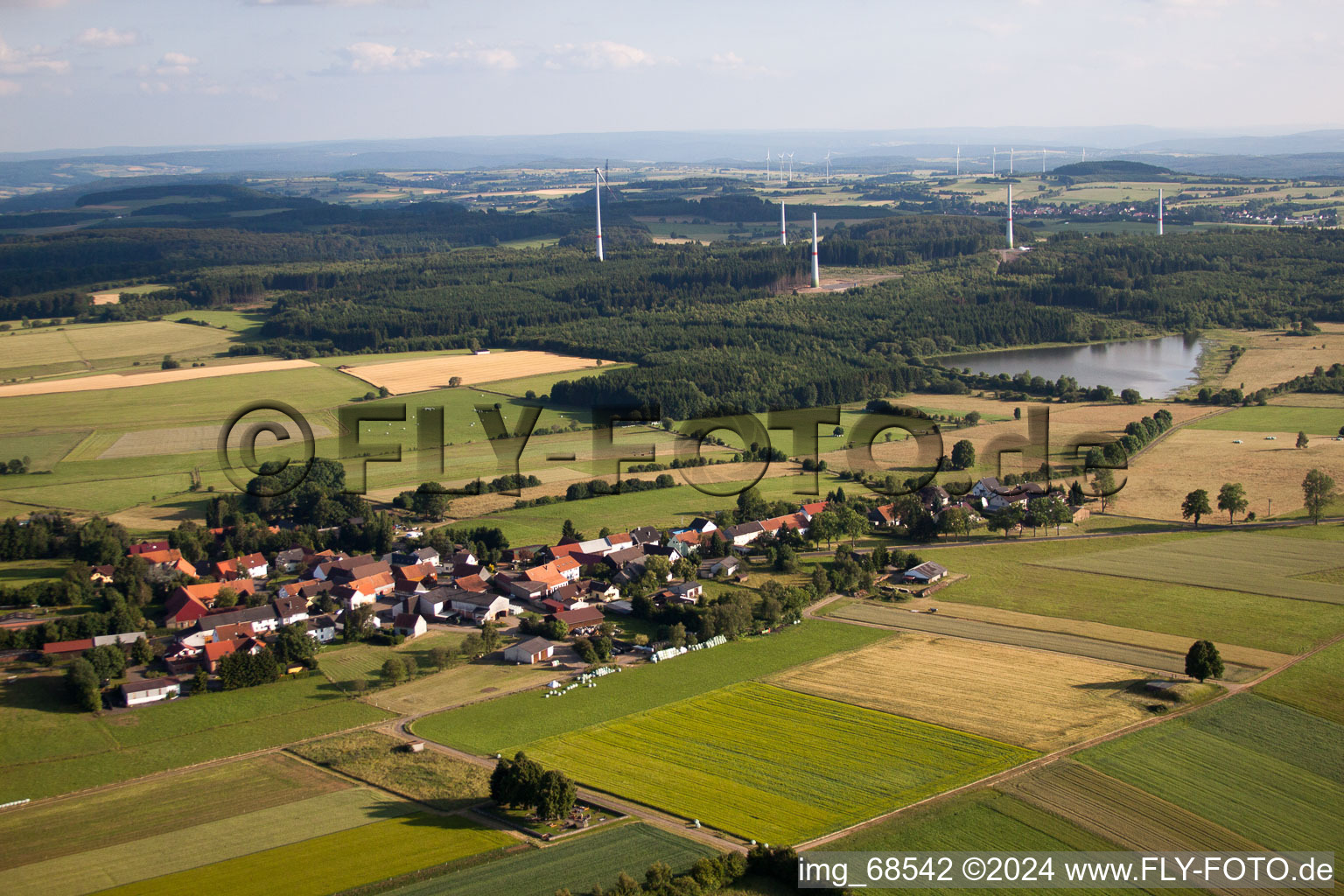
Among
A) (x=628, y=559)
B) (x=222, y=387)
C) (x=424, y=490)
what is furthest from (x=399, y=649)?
(x=222, y=387)

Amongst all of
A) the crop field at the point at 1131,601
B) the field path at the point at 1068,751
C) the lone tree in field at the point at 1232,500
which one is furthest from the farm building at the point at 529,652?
the lone tree in field at the point at 1232,500

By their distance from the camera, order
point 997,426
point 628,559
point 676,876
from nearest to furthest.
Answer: point 676,876 → point 628,559 → point 997,426

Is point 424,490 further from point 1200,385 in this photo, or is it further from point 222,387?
point 1200,385

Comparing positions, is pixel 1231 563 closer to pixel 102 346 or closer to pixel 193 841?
pixel 193 841

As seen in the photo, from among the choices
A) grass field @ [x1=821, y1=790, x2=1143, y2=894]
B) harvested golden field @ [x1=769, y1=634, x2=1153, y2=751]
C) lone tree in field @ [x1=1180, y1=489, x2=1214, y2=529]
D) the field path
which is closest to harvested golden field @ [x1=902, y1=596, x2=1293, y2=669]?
the field path

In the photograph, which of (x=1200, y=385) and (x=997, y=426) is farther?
(x=1200, y=385)

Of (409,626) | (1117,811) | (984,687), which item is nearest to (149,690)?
(409,626)
